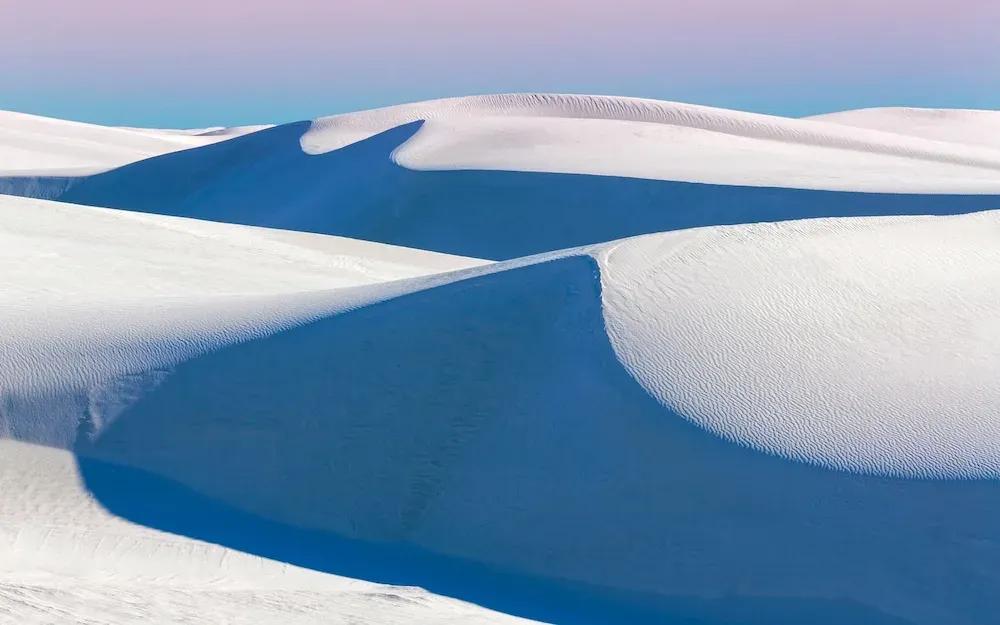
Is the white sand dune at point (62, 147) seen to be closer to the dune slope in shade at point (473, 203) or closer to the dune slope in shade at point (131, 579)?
the dune slope in shade at point (473, 203)

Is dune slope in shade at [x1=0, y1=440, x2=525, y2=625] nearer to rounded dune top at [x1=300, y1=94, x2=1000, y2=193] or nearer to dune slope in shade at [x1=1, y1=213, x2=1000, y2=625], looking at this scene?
dune slope in shade at [x1=1, y1=213, x2=1000, y2=625]

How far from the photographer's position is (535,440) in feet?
22.2

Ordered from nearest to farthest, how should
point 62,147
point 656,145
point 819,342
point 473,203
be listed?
1. point 819,342
2. point 473,203
3. point 656,145
4. point 62,147

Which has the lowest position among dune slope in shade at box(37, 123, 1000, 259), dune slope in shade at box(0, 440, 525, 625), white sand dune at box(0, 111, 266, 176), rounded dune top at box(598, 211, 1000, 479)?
white sand dune at box(0, 111, 266, 176)

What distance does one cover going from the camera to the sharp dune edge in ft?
19.2

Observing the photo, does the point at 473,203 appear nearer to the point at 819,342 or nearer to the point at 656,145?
the point at 656,145

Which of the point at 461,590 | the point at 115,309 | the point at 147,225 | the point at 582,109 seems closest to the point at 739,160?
the point at 582,109

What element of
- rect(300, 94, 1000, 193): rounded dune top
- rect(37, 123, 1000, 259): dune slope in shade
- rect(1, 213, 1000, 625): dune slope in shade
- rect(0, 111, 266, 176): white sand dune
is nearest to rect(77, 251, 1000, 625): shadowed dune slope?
rect(1, 213, 1000, 625): dune slope in shade

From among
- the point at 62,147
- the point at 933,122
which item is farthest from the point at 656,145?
the point at 62,147

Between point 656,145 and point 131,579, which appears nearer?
point 131,579

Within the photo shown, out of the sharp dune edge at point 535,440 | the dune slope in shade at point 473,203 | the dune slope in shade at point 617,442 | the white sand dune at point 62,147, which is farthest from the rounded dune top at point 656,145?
the dune slope in shade at point 617,442

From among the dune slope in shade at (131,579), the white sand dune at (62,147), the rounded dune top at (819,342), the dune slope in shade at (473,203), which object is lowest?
the white sand dune at (62,147)

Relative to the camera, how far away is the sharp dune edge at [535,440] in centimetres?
586

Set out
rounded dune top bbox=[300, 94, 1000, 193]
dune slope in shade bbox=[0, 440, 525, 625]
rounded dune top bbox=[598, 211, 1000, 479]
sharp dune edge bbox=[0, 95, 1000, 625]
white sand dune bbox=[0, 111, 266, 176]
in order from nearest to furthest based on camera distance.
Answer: dune slope in shade bbox=[0, 440, 525, 625]
sharp dune edge bbox=[0, 95, 1000, 625]
rounded dune top bbox=[598, 211, 1000, 479]
rounded dune top bbox=[300, 94, 1000, 193]
white sand dune bbox=[0, 111, 266, 176]
